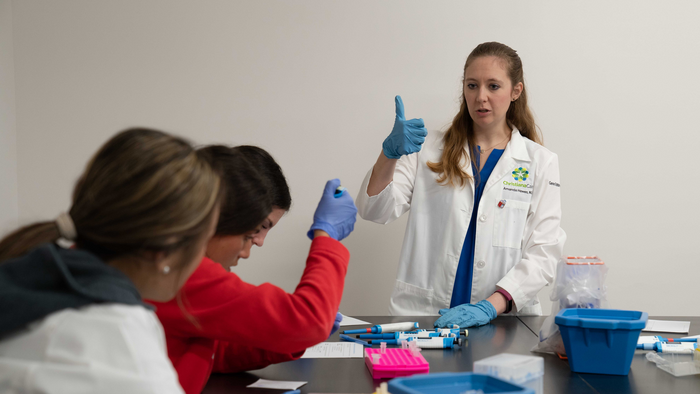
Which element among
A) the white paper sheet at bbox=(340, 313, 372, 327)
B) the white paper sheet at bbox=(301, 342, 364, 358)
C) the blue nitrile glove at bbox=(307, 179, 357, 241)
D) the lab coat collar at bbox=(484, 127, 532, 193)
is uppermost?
the lab coat collar at bbox=(484, 127, 532, 193)

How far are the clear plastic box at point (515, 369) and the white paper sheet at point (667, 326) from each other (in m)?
0.73

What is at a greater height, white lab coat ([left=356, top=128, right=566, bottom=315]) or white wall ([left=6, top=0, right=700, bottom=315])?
white wall ([left=6, top=0, right=700, bottom=315])

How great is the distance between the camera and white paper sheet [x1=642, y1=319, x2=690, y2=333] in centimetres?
136

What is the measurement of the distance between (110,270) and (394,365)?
1.89ft

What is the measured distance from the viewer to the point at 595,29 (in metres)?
2.27

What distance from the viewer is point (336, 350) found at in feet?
3.84

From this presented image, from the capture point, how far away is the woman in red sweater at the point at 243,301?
2.88 ft

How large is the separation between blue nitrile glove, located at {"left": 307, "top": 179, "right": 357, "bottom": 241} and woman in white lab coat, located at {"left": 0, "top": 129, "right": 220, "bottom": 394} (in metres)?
0.42

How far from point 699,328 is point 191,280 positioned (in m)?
1.34

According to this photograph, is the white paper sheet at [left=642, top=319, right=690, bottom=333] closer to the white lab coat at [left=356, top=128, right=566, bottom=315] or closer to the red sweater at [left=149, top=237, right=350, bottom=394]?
the white lab coat at [left=356, top=128, right=566, bottom=315]

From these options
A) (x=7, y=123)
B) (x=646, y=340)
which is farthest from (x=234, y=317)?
(x=7, y=123)

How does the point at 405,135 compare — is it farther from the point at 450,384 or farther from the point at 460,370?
the point at 450,384

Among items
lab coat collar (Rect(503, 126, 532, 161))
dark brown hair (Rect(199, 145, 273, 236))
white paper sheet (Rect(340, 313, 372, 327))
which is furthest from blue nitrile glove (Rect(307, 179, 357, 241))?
lab coat collar (Rect(503, 126, 532, 161))

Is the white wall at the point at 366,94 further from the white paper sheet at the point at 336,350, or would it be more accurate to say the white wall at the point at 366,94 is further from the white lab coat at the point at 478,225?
the white paper sheet at the point at 336,350
